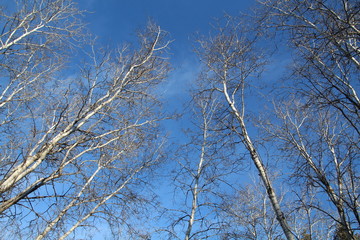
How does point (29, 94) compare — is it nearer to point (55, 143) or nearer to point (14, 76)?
point (14, 76)

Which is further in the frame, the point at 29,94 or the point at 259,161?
the point at 29,94

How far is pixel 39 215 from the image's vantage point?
3113 mm

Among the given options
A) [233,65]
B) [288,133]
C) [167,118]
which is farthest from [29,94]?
[288,133]

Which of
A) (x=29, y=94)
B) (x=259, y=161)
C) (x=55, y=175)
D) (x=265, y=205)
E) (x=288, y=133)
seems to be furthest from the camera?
(x=265, y=205)

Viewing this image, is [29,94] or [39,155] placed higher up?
[29,94]

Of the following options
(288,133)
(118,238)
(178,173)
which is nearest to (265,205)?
(288,133)

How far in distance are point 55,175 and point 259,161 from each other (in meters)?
3.29

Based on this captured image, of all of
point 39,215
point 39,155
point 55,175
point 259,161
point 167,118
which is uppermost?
point 167,118

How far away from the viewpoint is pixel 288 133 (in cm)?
780

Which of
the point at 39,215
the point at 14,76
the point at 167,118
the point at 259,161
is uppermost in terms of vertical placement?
the point at 14,76

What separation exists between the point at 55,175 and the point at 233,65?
4.62 metres

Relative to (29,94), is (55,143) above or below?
below

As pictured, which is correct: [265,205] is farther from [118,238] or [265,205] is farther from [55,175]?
[55,175]

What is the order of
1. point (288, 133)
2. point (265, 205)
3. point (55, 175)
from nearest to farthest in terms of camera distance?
point (55, 175) < point (288, 133) < point (265, 205)
